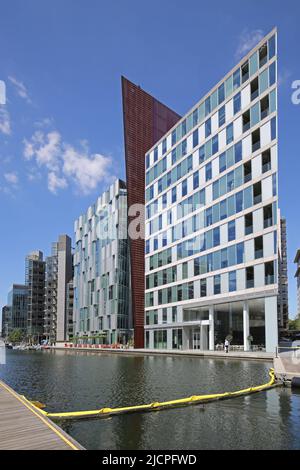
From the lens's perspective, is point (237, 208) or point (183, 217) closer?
point (237, 208)

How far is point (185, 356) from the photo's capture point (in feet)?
183

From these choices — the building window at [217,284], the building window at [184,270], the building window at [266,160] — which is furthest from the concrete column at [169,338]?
the building window at [266,160]

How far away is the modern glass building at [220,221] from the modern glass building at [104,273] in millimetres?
17248

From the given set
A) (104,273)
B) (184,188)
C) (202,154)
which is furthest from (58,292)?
(202,154)

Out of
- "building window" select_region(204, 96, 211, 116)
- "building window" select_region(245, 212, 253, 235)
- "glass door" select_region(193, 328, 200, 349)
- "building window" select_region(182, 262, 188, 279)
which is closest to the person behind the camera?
"building window" select_region(245, 212, 253, 235)

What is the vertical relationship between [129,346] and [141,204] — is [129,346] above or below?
below

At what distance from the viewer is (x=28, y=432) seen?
1208cm

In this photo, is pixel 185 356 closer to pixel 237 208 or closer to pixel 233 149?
pixel 237 208

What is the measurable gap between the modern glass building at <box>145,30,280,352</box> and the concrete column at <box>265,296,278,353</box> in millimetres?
119

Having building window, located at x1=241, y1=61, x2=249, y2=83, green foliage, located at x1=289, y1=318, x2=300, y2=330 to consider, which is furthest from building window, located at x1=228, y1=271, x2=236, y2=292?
green foliage, located at x1=289, y1=318, x2=300, y2=330

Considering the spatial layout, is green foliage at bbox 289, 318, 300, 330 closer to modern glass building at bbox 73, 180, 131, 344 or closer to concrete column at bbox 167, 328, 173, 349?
modern glass building at bbox 73, 180, 131, 344

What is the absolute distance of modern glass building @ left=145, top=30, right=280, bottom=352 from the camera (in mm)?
54312

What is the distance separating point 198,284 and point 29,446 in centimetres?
5807

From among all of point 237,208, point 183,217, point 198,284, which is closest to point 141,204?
point 183,217
